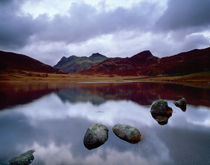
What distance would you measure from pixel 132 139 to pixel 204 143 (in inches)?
198

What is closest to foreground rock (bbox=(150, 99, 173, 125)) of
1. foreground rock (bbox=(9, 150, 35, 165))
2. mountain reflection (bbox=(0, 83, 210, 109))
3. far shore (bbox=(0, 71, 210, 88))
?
mountain reflection (bbox=(0, 83, 210, 109))

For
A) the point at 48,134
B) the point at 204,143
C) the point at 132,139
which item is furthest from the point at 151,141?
the point at 48,134

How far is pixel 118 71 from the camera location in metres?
198

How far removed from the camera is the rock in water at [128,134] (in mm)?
9203

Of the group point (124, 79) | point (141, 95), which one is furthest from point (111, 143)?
point (124, 79)

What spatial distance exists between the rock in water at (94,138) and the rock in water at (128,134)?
4.20 ft

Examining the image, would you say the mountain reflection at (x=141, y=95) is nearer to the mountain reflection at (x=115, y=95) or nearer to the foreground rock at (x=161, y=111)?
the mountain reflection at (x=115, y=95)

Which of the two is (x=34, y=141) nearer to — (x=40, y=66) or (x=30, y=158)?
(x=30, y=158)

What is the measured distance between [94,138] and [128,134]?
265cm

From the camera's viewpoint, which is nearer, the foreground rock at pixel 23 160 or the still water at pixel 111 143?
the foreground rock at pixel 23 160

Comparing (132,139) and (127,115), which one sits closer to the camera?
(132,139)

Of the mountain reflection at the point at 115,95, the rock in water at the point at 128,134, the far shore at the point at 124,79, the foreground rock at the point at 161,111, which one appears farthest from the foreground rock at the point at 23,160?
the far shore at the point at 124,79

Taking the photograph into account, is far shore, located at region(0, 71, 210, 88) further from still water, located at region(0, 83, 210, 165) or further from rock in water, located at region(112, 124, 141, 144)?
rock in water, located at region(112, 124, 141, 144)

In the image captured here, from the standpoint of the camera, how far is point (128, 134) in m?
9.45
